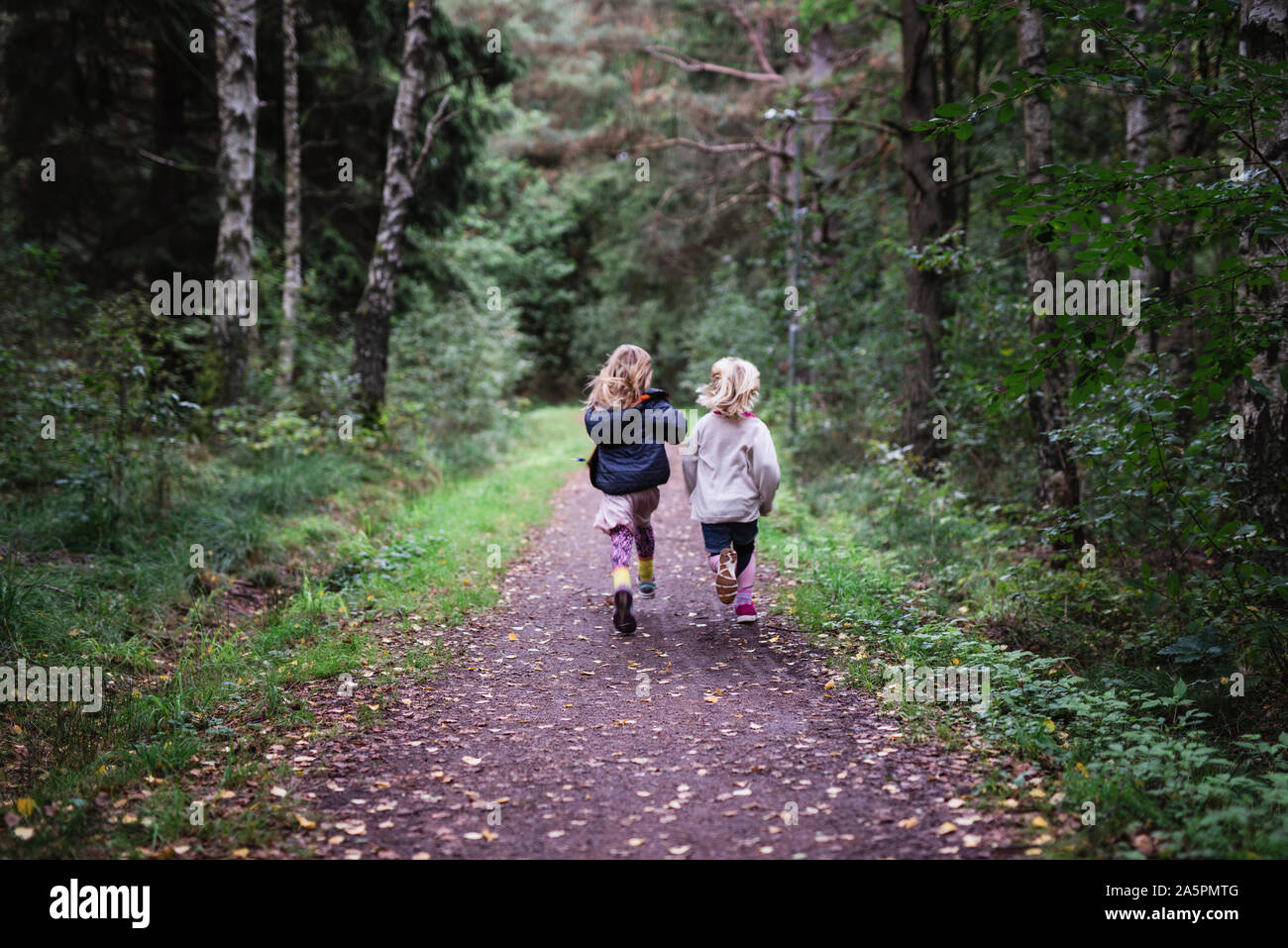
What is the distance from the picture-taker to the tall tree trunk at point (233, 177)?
1007 cm

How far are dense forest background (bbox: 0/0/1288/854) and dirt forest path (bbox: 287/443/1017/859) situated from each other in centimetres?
86

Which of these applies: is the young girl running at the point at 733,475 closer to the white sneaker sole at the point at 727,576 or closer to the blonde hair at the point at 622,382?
the white sneaker sole at the point at 727,576

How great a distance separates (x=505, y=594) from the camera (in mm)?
7277

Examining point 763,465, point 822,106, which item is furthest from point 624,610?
point 822,106

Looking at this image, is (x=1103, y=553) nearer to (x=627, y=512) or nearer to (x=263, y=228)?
(x=627, y=512)

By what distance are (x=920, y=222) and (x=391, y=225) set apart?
7377 millimetres

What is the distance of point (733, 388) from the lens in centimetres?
607

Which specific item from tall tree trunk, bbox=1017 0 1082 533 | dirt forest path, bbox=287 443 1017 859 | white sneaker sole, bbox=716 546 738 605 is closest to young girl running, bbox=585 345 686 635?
white sneaker sole, bbox=716 546 738 605

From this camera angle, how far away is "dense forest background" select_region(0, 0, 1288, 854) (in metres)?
4.14

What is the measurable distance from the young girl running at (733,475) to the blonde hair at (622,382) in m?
0.53

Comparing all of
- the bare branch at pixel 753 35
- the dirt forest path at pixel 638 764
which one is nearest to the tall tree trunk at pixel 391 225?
the dirt forest path at pixel 638 764

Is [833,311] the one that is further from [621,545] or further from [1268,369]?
[1268,369]
